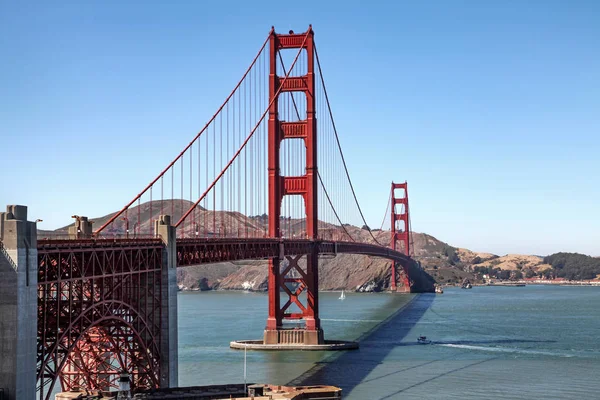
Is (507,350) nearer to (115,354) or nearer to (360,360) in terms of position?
(360,360)

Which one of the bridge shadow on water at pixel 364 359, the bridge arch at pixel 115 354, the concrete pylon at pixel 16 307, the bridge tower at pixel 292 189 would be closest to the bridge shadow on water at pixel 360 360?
the bridge shadow on water at pixel 364 359

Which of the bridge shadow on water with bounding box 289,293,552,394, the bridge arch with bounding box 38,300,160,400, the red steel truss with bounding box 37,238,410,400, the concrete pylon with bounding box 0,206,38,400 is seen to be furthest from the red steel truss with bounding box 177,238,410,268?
the concrete pylon with bounding box 0,206,38,400

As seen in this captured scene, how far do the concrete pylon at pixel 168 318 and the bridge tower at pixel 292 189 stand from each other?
2340 cm

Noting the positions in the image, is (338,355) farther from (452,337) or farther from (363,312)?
(363,312)

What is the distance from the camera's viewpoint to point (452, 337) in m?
76.1

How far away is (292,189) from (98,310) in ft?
119

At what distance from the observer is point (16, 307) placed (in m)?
25.1

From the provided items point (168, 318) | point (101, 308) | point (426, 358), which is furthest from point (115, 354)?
point (426, 358)

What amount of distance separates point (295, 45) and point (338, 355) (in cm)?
2719

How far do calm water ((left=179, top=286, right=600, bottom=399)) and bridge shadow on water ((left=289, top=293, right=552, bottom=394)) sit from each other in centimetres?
7

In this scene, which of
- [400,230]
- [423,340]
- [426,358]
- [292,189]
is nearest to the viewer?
[426,358]

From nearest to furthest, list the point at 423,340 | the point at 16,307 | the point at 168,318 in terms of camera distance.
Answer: the point at 16,307 → the point at 168,318 → the point at 423,340

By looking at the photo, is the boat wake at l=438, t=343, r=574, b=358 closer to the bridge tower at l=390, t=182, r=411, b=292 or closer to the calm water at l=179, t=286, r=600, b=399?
the calm water at l=179, t=286, r=600, b=399

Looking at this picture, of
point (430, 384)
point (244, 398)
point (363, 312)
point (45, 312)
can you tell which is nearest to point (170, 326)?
point (244, 398)
